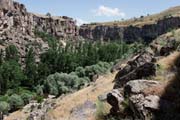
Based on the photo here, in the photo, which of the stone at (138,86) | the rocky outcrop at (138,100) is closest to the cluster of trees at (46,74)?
the rocky outcrop at (138,100)

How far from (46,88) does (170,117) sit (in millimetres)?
81393

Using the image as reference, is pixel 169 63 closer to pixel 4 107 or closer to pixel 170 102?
pixel 170 102

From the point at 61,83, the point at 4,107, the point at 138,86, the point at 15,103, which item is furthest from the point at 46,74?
the point at 138,86

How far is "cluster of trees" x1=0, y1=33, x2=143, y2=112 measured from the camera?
8675cm

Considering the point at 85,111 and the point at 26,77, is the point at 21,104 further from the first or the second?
the point at 85,111

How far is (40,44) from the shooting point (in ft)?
597

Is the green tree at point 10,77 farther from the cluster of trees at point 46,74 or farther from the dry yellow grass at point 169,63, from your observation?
the dry yellow grass at point 169,63

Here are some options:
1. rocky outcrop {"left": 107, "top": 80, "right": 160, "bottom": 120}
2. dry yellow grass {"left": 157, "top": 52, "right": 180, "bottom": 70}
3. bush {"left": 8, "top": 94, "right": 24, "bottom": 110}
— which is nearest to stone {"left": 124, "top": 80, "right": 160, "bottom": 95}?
rocky outcrop {"left": 107, "top": 80, "right": 160, "bottom": 120}

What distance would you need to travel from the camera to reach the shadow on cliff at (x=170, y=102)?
16562 millimetres

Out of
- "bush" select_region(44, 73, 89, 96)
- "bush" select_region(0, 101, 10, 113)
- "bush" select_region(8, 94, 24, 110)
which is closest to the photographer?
"bush" select_region(0, 101, 10, 113)

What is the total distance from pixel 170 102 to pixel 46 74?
10608 centimetres

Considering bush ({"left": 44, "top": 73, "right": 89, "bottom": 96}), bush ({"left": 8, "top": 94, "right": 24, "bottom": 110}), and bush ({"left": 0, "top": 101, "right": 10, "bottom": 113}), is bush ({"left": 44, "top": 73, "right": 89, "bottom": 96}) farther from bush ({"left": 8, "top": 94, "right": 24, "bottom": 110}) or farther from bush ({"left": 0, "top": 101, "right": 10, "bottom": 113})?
bush ({"left": 0, "top": 101, "right": 10, "bottom": 113})

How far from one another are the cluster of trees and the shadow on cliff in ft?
168

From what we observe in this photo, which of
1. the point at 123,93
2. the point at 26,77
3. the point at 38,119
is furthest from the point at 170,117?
the point at 26,77
